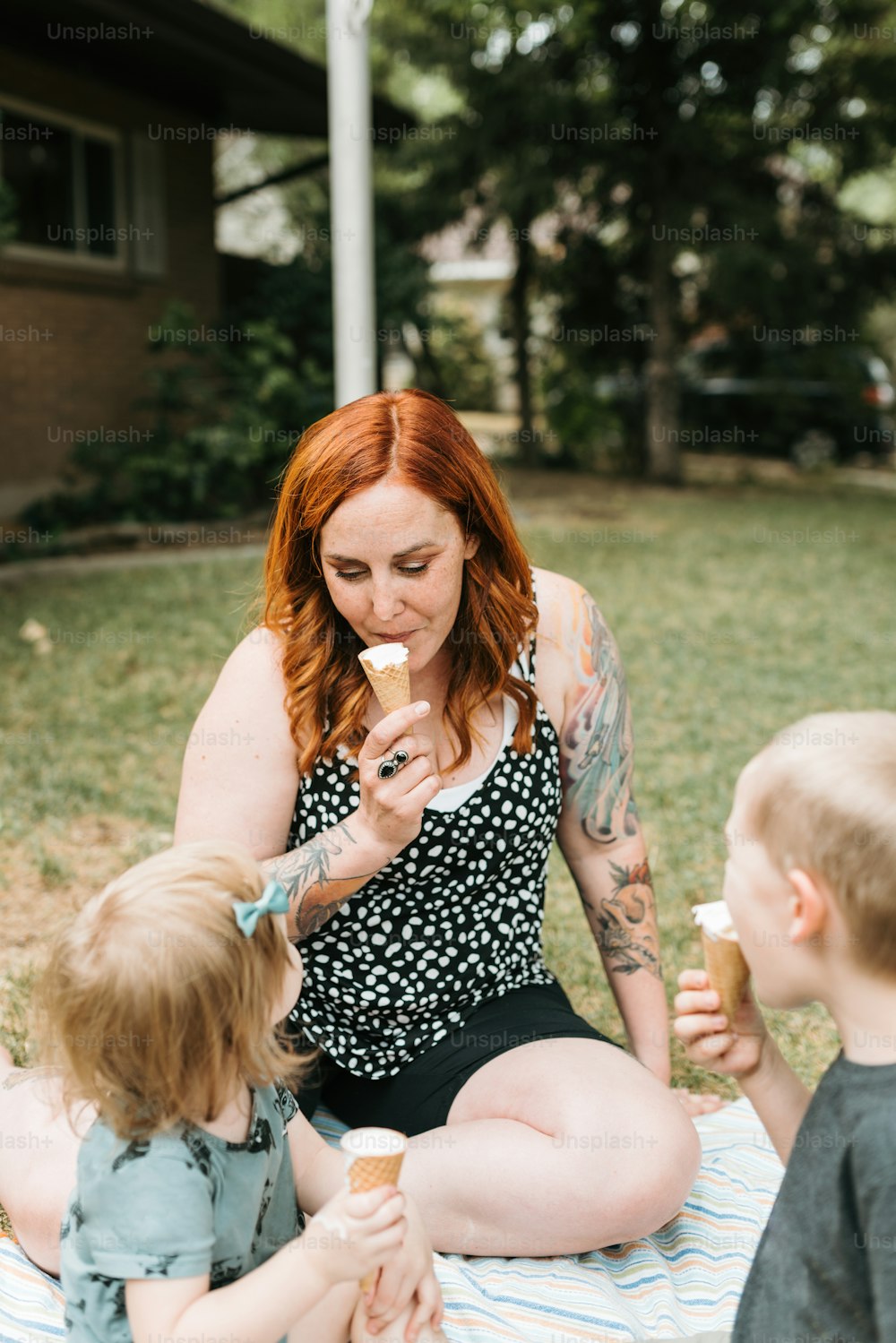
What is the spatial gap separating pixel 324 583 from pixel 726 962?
1085 millimetres

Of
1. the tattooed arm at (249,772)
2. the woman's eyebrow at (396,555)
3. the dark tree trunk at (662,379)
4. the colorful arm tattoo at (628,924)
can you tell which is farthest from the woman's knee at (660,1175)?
the dark tree trunk at (662,379)

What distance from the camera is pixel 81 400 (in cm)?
1112

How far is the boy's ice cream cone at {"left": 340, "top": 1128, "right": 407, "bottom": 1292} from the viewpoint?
5.37ft

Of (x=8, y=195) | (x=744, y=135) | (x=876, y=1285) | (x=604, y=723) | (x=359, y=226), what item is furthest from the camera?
(x=744, y=135)

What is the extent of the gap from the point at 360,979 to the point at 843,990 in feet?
3.62

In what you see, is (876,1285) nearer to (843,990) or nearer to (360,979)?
(843,990)

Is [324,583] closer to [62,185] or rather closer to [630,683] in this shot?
[630,683]

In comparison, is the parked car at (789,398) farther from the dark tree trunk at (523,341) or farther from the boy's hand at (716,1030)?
the boy's hand at (716,1030)

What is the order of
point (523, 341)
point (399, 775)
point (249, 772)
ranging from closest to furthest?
point (399, 775), point (249, 772), point (523, 341)

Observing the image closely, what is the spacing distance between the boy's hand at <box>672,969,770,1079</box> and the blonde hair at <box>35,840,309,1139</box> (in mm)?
625

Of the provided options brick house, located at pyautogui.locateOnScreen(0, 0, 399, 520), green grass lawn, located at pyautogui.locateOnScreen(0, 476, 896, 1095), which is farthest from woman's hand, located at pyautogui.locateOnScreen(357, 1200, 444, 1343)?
brick house, located at pyautogui.locateOnScreen(0, 0, 399, 520)

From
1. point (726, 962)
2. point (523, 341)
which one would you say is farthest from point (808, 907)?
point (523, 341)

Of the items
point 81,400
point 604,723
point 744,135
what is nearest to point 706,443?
point 744,135

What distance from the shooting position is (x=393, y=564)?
231cm
